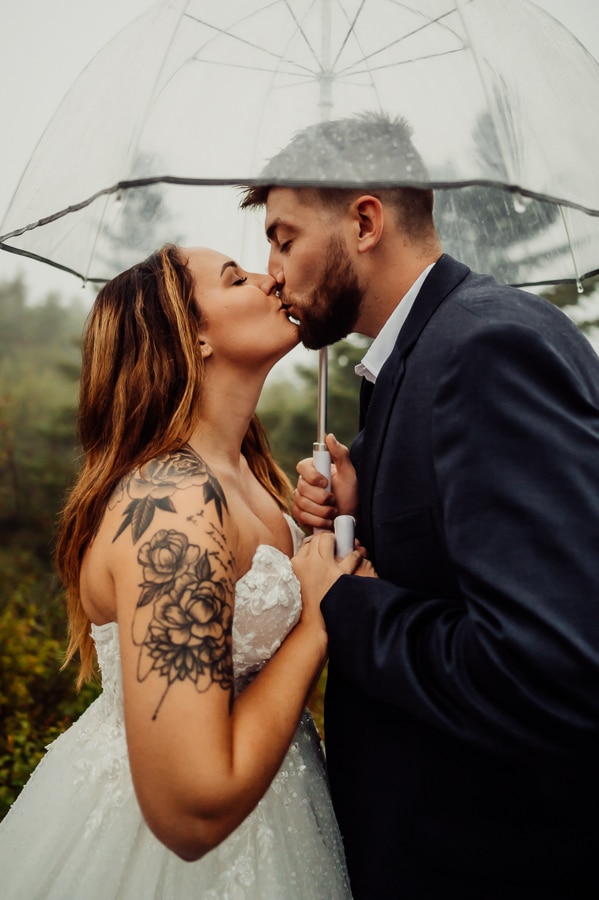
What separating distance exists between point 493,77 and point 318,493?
1.29m

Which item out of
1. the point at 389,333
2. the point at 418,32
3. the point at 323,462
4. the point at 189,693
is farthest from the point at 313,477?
the point at 418,32

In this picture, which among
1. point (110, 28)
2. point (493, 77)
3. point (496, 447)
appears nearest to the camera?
point (496, 447)

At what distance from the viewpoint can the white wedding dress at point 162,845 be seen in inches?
83.2

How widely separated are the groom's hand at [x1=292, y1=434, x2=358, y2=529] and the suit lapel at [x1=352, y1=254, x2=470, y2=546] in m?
0.39

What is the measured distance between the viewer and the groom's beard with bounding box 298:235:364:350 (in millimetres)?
2418

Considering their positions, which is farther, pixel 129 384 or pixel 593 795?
pixel 129 384

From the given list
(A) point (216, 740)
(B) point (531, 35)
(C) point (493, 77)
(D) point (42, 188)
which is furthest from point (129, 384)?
(B) point (531, 35)

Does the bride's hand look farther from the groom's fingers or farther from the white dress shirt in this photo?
the white dress shirt

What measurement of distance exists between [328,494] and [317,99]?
1.18m

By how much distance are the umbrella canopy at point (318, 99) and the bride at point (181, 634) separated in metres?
0.58

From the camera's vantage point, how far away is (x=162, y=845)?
7.02ft

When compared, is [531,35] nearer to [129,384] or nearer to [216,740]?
[129,384]

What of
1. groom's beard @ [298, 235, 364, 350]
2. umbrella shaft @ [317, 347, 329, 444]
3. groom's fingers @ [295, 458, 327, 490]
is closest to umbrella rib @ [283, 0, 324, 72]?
groom's beard @ [298, 235, 364, 350]

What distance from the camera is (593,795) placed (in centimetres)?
186
